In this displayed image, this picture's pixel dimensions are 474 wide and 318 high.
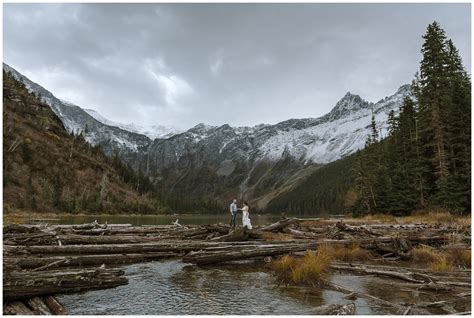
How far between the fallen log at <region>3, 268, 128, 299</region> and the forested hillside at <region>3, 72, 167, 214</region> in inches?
2644

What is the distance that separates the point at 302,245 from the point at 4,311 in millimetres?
14305

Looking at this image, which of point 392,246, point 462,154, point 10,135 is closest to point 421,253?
point 392,246

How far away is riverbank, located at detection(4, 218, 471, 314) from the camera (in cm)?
1034

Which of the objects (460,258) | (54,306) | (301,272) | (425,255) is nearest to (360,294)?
(301,272)

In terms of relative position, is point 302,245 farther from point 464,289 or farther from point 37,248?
point 37,248

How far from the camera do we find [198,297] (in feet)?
37.6

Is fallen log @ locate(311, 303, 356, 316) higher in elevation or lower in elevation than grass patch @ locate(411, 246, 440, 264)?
higher

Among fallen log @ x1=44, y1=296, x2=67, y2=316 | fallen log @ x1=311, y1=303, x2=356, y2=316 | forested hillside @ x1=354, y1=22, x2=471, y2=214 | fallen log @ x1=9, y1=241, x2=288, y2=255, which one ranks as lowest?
fallen log @ x1=44, y1=296, x2=67, y2=316

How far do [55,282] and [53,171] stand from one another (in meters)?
119

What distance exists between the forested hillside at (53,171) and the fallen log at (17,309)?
227 ft

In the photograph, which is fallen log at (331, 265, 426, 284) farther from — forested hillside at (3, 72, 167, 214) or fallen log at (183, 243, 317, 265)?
forested hillside at (3, 72, 167, 214)

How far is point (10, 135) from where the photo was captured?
11262 centimetres

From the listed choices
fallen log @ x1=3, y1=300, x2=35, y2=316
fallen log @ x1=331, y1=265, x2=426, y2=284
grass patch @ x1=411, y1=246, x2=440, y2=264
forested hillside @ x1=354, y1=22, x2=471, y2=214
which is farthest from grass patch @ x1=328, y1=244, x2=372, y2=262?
forested hillside @ x1=354, y1=22, x2=471, y2=214

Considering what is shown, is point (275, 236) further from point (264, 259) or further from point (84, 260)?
point (84, 260)
